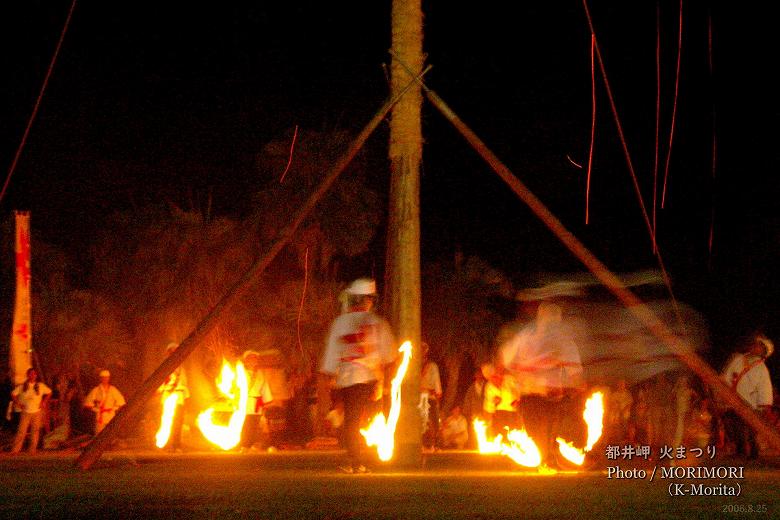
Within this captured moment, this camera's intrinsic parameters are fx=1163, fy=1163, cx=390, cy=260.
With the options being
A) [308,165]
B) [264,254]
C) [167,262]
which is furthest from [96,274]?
[264,254]

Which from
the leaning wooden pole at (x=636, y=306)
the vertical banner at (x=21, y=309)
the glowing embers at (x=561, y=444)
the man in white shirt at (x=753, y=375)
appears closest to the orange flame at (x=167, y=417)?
the vertical banner at (x=21, y=309)

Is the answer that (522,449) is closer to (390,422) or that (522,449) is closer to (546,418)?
(546,418)

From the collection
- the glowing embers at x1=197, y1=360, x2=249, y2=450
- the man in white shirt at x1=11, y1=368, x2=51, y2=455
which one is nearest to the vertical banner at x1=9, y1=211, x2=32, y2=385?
the man in white shirt at x1=11, y1=368, x2=51, y2=455

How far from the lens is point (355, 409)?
37.9 ft

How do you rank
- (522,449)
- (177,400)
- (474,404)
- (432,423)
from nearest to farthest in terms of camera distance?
(522,449) → (177,400) → (432,423) → (474,404)

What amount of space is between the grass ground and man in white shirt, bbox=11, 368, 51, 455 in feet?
22.7

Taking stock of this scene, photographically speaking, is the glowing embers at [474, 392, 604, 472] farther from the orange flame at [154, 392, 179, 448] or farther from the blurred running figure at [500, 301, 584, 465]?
the orange flame at [154, 392, 179, 448]

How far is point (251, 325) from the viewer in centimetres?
2425

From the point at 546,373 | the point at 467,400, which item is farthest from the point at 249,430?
the point at 546,373

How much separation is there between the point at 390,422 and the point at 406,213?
2405mm

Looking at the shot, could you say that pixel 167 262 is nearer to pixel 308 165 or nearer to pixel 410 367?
pixel 308 165

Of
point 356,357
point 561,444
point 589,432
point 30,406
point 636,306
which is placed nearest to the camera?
point 356,357

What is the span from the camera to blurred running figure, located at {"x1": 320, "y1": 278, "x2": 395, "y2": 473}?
11.5m

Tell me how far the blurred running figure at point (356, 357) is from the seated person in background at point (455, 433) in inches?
363
